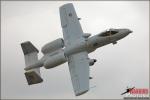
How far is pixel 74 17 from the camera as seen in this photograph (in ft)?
317

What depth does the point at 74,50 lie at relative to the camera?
300 feet

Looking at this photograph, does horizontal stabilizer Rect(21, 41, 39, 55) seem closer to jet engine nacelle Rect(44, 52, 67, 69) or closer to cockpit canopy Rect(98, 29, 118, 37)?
jet engine nacelle Rect(44, 52, 67, 69)

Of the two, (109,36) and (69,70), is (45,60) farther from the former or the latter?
(109,36)

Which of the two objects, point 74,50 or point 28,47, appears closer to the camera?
point 74,50

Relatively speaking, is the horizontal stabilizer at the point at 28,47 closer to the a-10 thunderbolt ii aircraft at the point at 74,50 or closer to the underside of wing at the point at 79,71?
the a-10 thunderbolt ii aircraft at the point at 74,50

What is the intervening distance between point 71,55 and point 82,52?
6.07 ft

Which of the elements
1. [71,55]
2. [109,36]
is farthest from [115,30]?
[71,55]

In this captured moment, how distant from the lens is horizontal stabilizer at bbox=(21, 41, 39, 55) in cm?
9700

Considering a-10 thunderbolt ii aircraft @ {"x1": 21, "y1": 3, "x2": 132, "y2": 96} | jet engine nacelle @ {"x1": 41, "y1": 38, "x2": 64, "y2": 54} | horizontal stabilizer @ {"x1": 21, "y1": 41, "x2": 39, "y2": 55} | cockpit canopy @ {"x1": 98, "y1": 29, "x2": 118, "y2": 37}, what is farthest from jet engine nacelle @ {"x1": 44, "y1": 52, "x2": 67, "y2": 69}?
cockpit canopy @ {"x1": 98, "y1": 29, "x2": 118, "y2": 37}

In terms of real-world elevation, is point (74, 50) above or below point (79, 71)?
above

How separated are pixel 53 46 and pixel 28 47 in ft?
19.6

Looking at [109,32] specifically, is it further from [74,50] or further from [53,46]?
[53,46]

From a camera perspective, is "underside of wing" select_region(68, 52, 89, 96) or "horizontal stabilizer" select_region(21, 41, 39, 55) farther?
"horizontal stabilizer" select_region(21, 41, 39, 55)

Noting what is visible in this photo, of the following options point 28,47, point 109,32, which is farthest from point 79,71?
point 28,47
